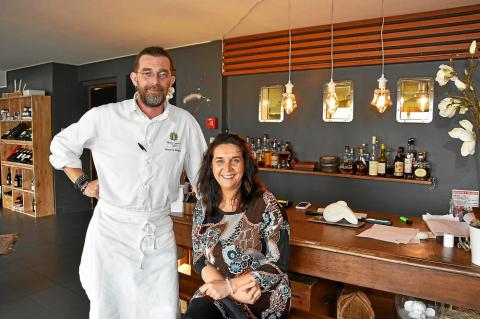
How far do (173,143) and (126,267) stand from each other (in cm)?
→ 69

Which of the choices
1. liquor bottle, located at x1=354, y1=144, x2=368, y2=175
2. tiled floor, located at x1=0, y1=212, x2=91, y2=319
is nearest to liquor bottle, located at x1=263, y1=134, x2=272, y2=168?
liquor bottle, located at x1=354, y1=144, x2=368, y2=175

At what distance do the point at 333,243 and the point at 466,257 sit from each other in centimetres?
64

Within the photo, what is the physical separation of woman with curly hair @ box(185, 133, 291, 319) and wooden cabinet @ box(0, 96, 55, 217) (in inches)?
212

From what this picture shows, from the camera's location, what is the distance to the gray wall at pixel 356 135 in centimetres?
354

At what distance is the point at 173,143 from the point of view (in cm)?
199

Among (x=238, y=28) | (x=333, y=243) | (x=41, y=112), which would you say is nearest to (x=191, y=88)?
(x=238, y=28)

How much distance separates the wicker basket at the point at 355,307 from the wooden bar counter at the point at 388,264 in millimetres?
406

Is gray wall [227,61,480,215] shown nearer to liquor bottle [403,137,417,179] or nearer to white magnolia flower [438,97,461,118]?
liquor bottle [403,137,417,179]

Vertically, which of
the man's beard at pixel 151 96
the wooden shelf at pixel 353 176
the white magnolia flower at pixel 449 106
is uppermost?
the man's beard at pixel 151 96

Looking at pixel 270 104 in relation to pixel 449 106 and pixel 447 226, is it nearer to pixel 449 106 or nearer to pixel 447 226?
pixel 447 226

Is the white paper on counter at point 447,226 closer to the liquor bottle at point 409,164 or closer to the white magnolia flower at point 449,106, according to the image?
the white magnolia flower at point 449,106

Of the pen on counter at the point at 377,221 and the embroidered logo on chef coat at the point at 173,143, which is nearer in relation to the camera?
the embroidered logo on chef coat at the point at 173,143

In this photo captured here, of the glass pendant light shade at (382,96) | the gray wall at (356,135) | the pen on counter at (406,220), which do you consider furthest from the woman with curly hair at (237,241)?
the gray wall at (356,135)

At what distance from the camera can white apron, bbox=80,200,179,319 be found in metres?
1.88
